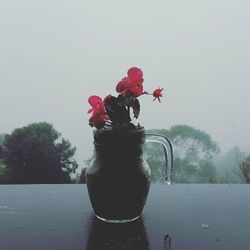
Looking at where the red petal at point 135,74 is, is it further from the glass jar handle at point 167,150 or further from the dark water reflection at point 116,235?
the dark water reflection at point 116,235

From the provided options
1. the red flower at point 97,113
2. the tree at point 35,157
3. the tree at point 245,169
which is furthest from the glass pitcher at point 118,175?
the tree at point 35,157

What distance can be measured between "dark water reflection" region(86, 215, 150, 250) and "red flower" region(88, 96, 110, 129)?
19cm

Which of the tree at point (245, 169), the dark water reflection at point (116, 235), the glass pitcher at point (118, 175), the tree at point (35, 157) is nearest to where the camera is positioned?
the dark water reflection at point (116, 235)

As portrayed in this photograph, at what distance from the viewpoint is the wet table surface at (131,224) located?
0.65 metres

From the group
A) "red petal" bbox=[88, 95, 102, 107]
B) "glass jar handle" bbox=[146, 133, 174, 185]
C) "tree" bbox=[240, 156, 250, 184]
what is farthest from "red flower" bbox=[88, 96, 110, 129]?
"tree" bbox=[240, 156, 250, 184]

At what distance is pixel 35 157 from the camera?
2695mm

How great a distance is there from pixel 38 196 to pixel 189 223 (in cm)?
58

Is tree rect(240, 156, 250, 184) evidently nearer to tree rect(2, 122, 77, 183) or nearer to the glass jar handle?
tree rect(2, 122, 77, 183)

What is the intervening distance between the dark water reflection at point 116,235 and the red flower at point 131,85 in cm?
26

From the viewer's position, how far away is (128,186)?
79cm

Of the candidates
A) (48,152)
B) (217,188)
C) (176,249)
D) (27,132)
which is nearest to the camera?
(176,249)

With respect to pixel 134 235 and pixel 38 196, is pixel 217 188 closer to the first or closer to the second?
pixel 38 196

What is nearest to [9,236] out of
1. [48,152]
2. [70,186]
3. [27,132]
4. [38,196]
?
[38,196]

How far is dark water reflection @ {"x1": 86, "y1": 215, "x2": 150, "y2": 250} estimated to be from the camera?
0.64 meters
